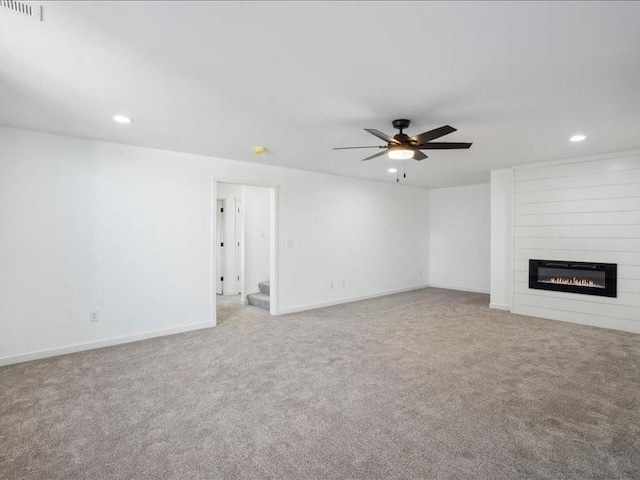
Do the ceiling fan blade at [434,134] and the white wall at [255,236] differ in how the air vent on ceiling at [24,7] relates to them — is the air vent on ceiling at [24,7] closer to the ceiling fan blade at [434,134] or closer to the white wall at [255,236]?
the ceiling fan blade at [434,134]

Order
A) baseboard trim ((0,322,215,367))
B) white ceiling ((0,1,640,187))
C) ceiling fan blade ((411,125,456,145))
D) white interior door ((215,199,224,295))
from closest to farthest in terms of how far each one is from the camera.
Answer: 1. white ceiling ((0,1,640,187))
2. ceiling fan blade ((411,125,456,145))
3. baseboard trim ((0,322,215,367))
4. white interior door ((215,199,224,295))

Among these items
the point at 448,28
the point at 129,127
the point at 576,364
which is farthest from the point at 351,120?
the point at 576,364

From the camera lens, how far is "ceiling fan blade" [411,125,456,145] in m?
2.71

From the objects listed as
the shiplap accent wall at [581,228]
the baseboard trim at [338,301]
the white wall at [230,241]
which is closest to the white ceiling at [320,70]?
the shiplap accent wall at [581,228]

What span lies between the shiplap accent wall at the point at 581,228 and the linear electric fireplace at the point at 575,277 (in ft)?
0.25

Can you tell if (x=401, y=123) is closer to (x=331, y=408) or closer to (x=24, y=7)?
(x=331, y=408)

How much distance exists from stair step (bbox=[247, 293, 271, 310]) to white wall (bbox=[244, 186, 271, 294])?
0.26m

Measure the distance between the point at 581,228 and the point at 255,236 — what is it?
18.1 ft

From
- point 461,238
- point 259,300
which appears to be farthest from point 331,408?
point 461,238

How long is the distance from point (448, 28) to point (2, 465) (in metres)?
3.59

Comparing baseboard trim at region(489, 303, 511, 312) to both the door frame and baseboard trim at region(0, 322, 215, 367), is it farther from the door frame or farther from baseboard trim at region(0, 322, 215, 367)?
the door frame

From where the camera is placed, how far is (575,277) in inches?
201

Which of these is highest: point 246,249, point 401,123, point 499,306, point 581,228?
point 401,123

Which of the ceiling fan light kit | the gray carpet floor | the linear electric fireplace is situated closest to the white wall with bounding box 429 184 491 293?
the linear electric fireplace
